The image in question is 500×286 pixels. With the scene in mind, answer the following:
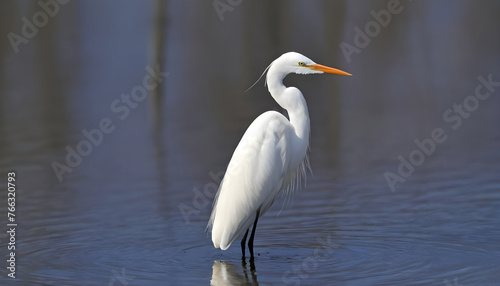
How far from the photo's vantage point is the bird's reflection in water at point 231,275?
5645 millimetres

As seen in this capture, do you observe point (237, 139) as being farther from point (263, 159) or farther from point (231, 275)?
point (231, 275)

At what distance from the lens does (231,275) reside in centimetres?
581

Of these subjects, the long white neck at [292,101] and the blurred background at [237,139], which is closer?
the blurred background at [237,139]

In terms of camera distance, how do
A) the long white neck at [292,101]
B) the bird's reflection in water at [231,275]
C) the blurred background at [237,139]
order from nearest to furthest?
the bird's reflection in water at [231,275] < the blurred background at [237,139] < the long white neck at [292,101]

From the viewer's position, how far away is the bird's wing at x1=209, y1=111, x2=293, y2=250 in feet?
20.7

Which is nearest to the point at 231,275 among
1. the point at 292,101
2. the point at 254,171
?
the point at 254,171

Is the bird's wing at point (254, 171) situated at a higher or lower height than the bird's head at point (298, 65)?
lower

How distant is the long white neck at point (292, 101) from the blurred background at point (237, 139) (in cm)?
73

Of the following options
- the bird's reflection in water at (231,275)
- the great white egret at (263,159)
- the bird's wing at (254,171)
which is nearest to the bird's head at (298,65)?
the great white egret at (263,159)

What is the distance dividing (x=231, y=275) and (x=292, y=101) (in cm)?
131

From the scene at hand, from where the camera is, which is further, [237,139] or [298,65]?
[237,139]

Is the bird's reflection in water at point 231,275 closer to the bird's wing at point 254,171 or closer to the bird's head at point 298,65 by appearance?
the bird's wing at point 254,171

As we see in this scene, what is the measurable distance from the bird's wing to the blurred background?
0.31 meters

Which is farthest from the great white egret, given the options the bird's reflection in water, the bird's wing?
the bird's reflection in water
